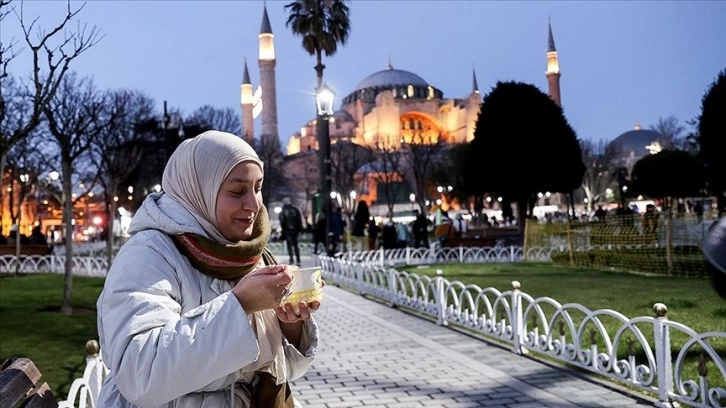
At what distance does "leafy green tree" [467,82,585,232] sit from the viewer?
1036 inches

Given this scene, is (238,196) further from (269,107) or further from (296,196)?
(269,107)

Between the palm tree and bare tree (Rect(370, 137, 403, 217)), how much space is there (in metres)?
20.6

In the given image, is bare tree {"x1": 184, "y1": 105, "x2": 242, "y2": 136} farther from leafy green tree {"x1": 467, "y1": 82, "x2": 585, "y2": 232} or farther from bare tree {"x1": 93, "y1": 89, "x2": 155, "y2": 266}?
leafy green tree {"x1": 467, "y1": 82, "x2": 585, "y2": 232}

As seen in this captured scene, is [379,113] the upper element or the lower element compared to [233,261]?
upper

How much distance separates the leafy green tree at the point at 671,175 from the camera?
39938 mm

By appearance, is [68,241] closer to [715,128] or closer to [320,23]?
[320,23]

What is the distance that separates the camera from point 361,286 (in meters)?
13.1

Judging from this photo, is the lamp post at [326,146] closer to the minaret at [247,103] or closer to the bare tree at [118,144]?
the bare tree at [118,144]

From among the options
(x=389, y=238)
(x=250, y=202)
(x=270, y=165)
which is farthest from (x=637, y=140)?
(x=250, y=202)

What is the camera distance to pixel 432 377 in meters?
6.02

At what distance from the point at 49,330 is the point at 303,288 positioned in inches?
311

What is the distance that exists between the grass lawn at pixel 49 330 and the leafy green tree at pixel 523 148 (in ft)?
57.9

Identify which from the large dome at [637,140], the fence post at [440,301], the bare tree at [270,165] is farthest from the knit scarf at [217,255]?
the large dome at [637,140]

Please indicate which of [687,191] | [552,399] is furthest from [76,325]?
[687,191]
